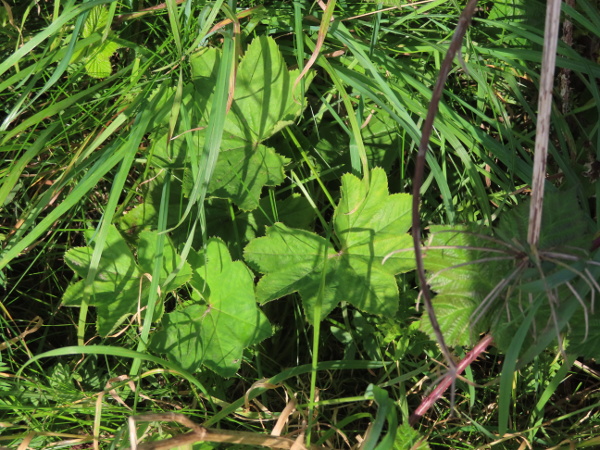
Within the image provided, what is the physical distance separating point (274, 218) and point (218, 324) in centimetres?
33

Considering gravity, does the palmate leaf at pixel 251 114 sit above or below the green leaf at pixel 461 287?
above

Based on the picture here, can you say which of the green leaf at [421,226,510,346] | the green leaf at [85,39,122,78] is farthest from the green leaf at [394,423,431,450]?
the green leaf at [85,39,122,78]

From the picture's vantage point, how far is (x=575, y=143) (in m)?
1.81

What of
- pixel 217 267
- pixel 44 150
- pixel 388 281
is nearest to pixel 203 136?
pixel 217 267

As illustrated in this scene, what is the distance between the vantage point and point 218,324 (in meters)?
1.64

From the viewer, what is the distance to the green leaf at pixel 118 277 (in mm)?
1634

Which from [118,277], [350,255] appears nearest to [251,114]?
[350,255]

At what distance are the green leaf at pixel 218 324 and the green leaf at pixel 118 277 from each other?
0.23 ft

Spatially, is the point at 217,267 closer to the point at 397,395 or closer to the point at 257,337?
the point at 257,337

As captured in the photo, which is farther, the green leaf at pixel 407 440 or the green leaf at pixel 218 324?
the green leaf at pixel 218 324

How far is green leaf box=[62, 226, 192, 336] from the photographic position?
1634 millimetres

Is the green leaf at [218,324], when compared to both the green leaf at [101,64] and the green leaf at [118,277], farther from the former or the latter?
the green leaf at [101,64]

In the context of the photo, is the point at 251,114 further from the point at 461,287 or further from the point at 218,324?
the point at 461,287

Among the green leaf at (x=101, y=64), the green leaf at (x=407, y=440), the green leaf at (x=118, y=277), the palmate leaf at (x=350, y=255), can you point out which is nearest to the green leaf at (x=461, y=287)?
the palmate leaf at (x=350, y=255)
